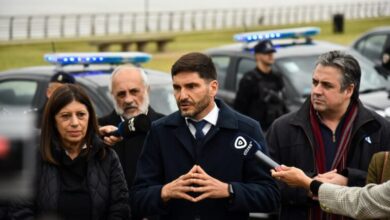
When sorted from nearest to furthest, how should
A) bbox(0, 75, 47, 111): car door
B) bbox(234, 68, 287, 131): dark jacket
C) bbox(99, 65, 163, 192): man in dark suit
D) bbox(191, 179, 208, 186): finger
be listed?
bbox(191, 179, 208, 186): finger → bbox(99, 65, 163, 192): man in dark suit → bbox(0, 75, 47, 111): car door → bbox(234, 68, 287, 131): dark jacket

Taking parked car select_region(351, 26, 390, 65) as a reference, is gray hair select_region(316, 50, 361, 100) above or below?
above

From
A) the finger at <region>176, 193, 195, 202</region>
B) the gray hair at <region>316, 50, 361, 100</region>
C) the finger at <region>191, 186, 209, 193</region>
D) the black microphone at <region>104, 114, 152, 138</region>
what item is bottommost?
the finger at <region>176, 193, 195, 202</region>

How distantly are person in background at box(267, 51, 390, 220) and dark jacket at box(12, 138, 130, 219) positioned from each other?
2.60 feet

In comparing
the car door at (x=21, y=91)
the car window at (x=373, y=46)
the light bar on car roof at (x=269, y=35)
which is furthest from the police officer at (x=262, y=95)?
the car window at (x=373, y=46)

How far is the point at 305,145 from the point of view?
409 cm

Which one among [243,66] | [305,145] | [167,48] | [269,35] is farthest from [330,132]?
[167,48]

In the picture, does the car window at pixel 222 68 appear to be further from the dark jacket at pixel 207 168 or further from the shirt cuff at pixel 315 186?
the shirt cuff at pixel 315 186

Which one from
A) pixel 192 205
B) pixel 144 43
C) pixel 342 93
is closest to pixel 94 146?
pixel 192 205

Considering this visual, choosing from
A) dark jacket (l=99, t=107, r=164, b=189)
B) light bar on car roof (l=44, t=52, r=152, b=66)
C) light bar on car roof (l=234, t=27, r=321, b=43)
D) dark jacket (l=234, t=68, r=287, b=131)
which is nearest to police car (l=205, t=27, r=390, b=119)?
light bar on car roof (l=234, t=27, r=321, b=43)

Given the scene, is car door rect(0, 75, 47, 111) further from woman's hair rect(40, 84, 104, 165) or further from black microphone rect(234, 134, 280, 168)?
black microphone rect(234, 134, 280, 168)

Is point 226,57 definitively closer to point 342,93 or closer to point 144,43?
point 342,93

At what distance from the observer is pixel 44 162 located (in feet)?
12.9

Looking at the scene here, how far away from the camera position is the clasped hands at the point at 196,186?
137 inches

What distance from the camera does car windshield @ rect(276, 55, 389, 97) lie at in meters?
10.5
